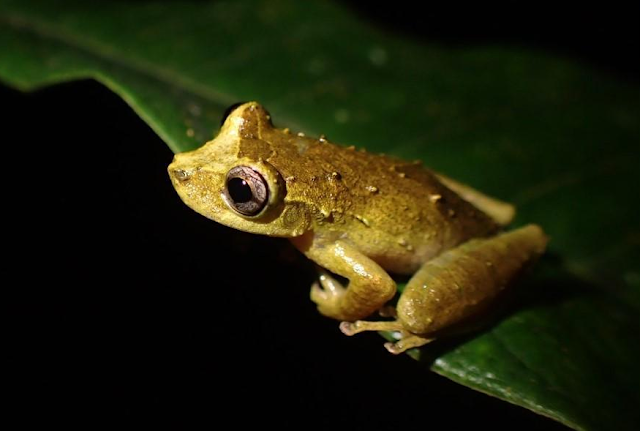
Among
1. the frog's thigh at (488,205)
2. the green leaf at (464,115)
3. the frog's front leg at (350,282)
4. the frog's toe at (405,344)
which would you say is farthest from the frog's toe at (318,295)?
the frog's thigh at (488,205)

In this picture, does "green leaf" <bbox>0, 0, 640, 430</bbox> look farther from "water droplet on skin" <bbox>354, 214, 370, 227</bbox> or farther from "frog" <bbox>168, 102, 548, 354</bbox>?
"water droplet on skin" <bbox>354, 214, 370, 227</bbox>

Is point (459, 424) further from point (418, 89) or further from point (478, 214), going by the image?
point (418, 89)

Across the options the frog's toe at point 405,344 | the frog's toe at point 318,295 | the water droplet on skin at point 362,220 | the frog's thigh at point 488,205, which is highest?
the frog's thigh at point 488,205

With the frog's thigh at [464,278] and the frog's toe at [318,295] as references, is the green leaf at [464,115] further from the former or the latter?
the frog's toe at [318,295]

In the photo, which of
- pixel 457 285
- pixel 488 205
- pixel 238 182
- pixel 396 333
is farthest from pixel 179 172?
pixel 488 205

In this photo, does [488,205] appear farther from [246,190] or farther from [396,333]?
[246,190]

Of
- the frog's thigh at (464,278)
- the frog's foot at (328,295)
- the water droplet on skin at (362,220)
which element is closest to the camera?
the frog's thigh at (464,278)

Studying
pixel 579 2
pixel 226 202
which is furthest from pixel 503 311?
pixel 579 2
